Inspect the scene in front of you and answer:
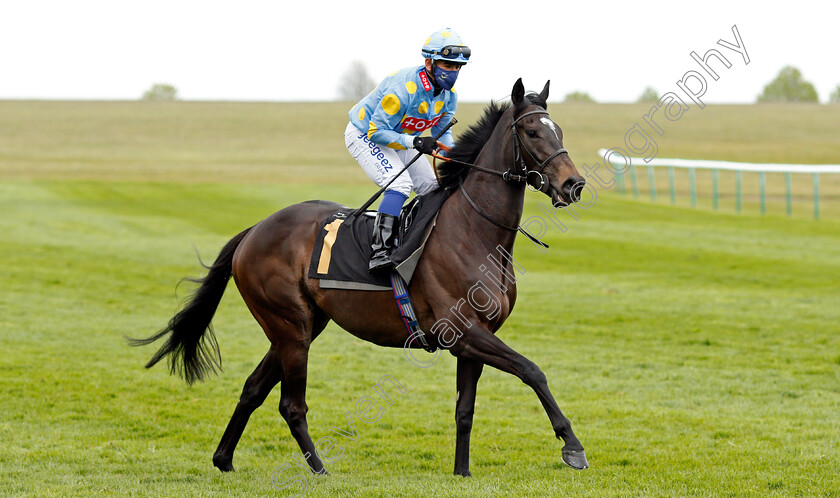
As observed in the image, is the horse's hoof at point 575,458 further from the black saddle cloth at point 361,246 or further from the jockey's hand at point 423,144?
the jockey's hand at point 423,144

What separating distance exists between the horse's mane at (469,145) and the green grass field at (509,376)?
1.97 metres

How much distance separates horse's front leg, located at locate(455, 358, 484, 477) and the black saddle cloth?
2.30 feet

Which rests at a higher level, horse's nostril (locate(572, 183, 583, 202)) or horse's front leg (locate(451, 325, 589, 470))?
horse's nostril (locate(572, 183, 583, 202))

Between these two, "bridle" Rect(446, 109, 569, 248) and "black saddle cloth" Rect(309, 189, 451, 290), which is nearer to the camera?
"bridle" Rect(446, 109, 569, 248)

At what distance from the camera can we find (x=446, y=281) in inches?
213

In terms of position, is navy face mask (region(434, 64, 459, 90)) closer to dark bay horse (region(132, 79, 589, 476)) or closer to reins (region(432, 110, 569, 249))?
dark bay horse (region(132, 79, 589, 476))

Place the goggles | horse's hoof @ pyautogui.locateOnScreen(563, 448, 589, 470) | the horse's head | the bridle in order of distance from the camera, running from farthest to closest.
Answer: the goggles → the bridle → the horse's head → horse's hoof @ pyautogui.locateOnScreen(563, 448, 589, 470)

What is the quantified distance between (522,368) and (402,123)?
1.93 m

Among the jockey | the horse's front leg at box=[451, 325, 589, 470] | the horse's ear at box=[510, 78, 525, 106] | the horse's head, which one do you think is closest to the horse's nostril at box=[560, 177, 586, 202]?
the horse's head

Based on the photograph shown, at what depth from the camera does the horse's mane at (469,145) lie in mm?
5617

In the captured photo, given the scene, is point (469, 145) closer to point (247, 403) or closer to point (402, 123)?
point (402, 123)

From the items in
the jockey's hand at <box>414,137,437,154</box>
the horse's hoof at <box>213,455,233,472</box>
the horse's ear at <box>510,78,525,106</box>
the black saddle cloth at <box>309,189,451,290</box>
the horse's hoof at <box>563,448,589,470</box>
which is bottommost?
the horse's hoof at <box>213,455,233,472</box>

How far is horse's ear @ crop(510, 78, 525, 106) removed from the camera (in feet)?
17.1

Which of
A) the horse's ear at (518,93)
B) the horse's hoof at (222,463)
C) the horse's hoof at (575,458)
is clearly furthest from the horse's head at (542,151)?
the horse's hoof at (222,463)
